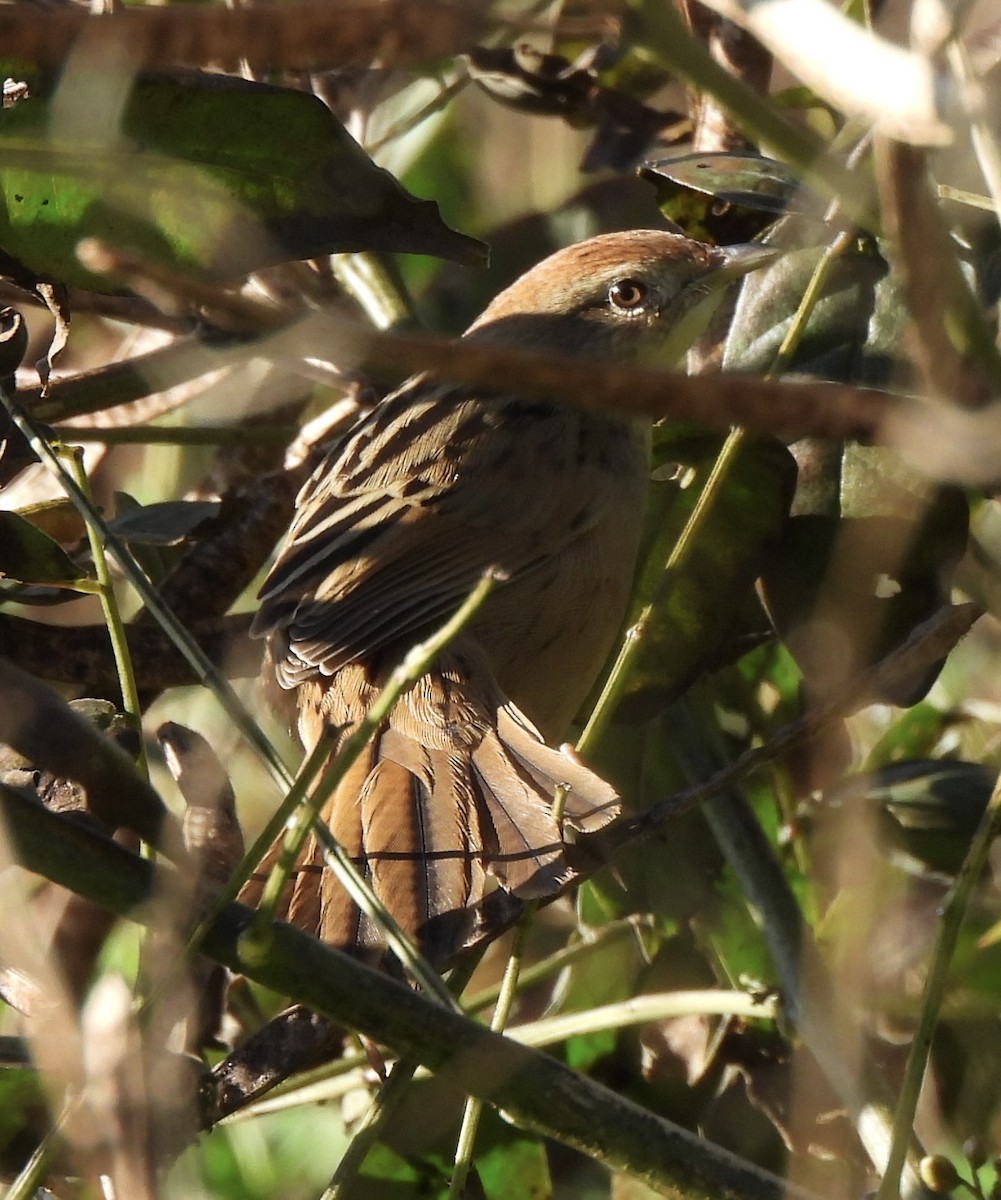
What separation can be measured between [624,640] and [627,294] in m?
1.26

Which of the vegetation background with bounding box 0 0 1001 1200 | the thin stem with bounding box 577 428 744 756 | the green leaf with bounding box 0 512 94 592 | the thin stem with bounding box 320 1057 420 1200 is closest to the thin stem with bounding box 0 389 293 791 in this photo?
the vegetation background with bounding box 0 0 1001 1200

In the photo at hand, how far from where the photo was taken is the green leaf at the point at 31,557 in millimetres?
2211

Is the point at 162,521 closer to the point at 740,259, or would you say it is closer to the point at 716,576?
the point at 716,576

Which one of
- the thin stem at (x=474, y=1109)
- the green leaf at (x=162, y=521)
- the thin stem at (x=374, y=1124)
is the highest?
the green leaf at (x=162, y=521)

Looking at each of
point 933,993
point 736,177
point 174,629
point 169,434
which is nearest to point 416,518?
point 169,434

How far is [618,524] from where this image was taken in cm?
323

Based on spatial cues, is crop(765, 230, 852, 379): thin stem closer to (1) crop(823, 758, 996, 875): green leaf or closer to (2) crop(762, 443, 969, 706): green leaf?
(2) crop(762, 443, 969, 706): green leaf

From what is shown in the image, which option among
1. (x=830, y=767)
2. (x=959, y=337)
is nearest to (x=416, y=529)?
(x=830, y=767)

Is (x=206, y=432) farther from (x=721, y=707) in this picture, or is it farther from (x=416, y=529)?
(x=721, y=707)

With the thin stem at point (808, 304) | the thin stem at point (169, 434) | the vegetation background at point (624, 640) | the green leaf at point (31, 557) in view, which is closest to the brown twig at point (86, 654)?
the vegetation background at point (624, 640)

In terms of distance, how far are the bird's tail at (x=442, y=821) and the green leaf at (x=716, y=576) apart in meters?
0.21

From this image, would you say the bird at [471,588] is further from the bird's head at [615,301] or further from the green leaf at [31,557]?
the green leaf at [31,557]

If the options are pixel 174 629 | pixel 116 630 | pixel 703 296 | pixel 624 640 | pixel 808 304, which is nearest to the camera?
pixel 174 629

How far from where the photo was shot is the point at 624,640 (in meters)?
2.79
